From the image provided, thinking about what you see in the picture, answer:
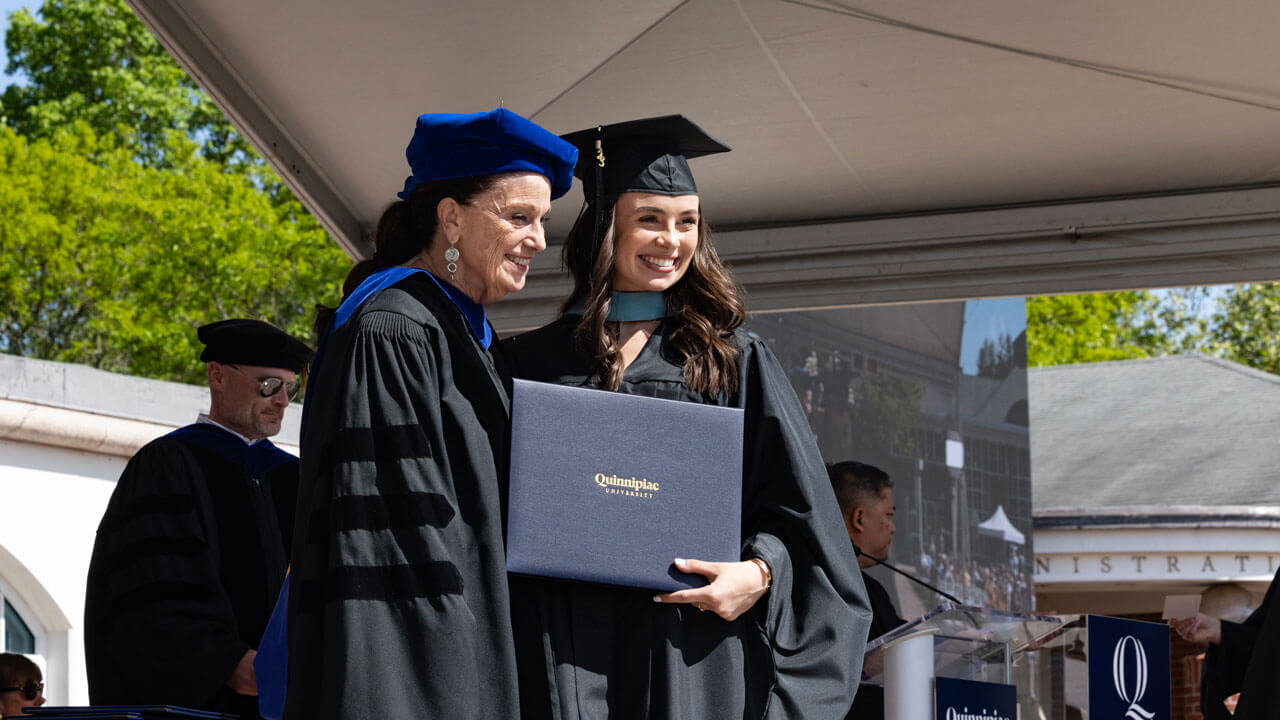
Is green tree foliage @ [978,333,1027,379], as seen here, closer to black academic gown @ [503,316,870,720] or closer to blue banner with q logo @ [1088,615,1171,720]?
blue banner with q logo @ [1088,615,1171,720]

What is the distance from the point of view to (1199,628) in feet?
17.7

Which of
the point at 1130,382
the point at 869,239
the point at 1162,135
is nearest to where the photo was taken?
the point at 1162,135

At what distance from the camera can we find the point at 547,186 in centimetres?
295

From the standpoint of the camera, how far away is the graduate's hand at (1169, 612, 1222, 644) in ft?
17.6

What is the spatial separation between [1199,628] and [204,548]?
11.9ft

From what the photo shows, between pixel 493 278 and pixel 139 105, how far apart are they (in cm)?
2928

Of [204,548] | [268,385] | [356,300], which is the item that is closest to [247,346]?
[268,385]

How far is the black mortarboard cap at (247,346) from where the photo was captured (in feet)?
15.7

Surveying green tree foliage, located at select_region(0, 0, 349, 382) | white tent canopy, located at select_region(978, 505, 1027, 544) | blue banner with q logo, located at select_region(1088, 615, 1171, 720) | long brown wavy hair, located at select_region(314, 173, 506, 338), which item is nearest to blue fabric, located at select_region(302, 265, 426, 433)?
long brown wavy hair, located at select_region(314, 173, 506, 338)

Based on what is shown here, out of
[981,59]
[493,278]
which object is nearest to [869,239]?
[981,59]

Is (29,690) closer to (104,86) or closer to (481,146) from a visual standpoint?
(481,146)

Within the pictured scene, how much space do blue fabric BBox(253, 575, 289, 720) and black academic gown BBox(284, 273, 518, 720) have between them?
6.7 inches

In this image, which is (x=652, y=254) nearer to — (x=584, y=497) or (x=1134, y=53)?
(x=584, y=497)

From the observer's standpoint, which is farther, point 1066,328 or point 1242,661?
point 1066,328
